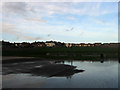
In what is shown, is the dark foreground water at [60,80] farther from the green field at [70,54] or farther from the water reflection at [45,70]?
the green field at [70,54]

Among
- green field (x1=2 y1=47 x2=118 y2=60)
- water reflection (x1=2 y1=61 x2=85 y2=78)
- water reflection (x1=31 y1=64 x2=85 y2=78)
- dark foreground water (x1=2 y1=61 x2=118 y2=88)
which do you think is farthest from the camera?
green field (x1=2 y1=47 x2=118 y2=60)

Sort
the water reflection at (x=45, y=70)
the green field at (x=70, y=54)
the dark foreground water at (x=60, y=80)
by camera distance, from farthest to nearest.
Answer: the green field at (x=70, y=54)
the water reflection at (x=45, y=70)
the dark foreground water at (x=60, y=80)

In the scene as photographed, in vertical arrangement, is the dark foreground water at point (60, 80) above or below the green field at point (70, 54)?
above

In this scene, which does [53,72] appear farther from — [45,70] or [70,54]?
[70,54]

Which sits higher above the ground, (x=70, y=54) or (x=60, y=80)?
(x=60, y=80)

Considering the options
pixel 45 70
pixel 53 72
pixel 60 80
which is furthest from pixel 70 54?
pixel 60 80

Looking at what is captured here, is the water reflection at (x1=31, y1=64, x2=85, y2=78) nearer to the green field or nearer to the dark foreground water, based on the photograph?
the dark foreground water

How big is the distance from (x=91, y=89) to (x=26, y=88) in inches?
208

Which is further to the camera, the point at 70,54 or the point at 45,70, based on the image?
the point at 70,54

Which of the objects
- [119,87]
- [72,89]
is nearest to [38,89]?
[72,89]

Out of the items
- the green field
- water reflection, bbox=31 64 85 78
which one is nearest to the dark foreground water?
water reflection, bbox=31 64 85 78

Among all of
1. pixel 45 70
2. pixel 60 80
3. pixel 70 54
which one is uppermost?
pixel 60 80

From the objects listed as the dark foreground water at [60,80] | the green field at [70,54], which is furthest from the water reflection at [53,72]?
the green field at [70,54]

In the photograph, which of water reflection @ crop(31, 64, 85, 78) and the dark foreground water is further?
water reflection @ crop(31, 64, 85, 78)
